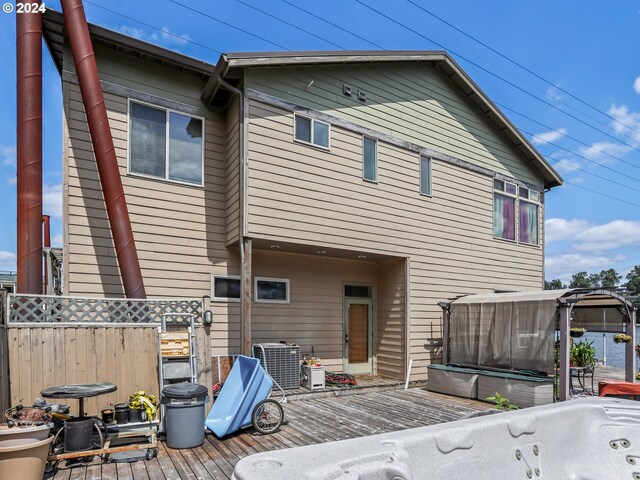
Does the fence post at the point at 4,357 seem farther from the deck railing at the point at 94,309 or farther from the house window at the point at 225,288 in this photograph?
the house window at the point at 225,288

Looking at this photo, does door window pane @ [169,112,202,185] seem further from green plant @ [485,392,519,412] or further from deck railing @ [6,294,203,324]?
green plant @ [485,392,519,412]

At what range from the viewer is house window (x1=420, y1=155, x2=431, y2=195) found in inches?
A: 368

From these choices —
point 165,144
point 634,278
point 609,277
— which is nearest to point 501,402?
point 165,144

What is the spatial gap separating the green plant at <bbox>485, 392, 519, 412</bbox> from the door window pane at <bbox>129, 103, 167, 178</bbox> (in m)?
6.58

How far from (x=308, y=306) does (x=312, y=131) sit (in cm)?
348

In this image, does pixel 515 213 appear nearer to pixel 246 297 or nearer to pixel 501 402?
pixel 501 402

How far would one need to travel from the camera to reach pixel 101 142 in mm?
6047

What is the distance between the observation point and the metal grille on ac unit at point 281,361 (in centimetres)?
723

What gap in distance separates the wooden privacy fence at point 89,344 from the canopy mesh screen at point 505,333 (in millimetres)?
5077

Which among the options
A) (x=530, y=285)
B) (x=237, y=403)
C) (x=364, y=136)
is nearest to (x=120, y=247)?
(x=237, y=403)

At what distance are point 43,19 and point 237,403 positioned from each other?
20.4ft

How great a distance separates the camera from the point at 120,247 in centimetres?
604

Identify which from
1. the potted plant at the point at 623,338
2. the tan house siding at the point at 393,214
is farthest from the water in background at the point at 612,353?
the potted plant at the point at 623,338

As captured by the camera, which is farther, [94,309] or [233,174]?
[233,174]
